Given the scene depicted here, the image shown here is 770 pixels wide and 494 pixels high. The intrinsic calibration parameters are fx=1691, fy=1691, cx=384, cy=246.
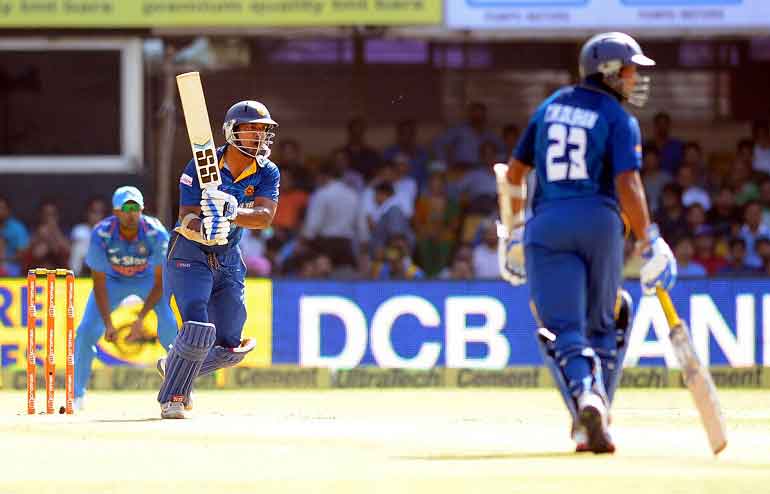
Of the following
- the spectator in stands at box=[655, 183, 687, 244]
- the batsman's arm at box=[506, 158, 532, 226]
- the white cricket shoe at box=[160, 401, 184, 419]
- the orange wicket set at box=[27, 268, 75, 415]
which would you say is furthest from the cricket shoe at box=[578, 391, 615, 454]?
the spectator in stands at box=[655, 183, 687, 244]

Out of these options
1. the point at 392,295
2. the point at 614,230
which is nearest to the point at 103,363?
the point at 392,295

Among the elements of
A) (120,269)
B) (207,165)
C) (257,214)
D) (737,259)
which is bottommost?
(737,259)

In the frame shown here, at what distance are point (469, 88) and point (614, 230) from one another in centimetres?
1291

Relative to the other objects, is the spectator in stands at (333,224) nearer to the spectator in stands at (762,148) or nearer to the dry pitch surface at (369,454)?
the spectator in stands at (762,148)

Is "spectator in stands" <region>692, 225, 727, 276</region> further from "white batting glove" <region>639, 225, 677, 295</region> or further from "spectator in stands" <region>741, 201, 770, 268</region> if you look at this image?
"white batting glove" <region>639, 225, 677, 295</region>

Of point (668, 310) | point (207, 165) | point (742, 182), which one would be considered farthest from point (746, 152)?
point (668, 310)

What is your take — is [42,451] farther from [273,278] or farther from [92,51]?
[92,51]

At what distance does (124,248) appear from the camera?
504 inches

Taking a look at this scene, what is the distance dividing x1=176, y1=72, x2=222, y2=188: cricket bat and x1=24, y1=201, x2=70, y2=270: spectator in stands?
7661mm

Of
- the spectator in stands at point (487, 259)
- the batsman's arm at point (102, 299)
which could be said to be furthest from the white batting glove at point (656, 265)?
the spectator in stands at point (487, 259)

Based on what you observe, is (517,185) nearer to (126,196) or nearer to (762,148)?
(126,196)

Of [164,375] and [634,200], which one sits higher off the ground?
[634,200]

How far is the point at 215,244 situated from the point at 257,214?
331 mm

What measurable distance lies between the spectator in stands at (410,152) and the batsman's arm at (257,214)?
886cm
